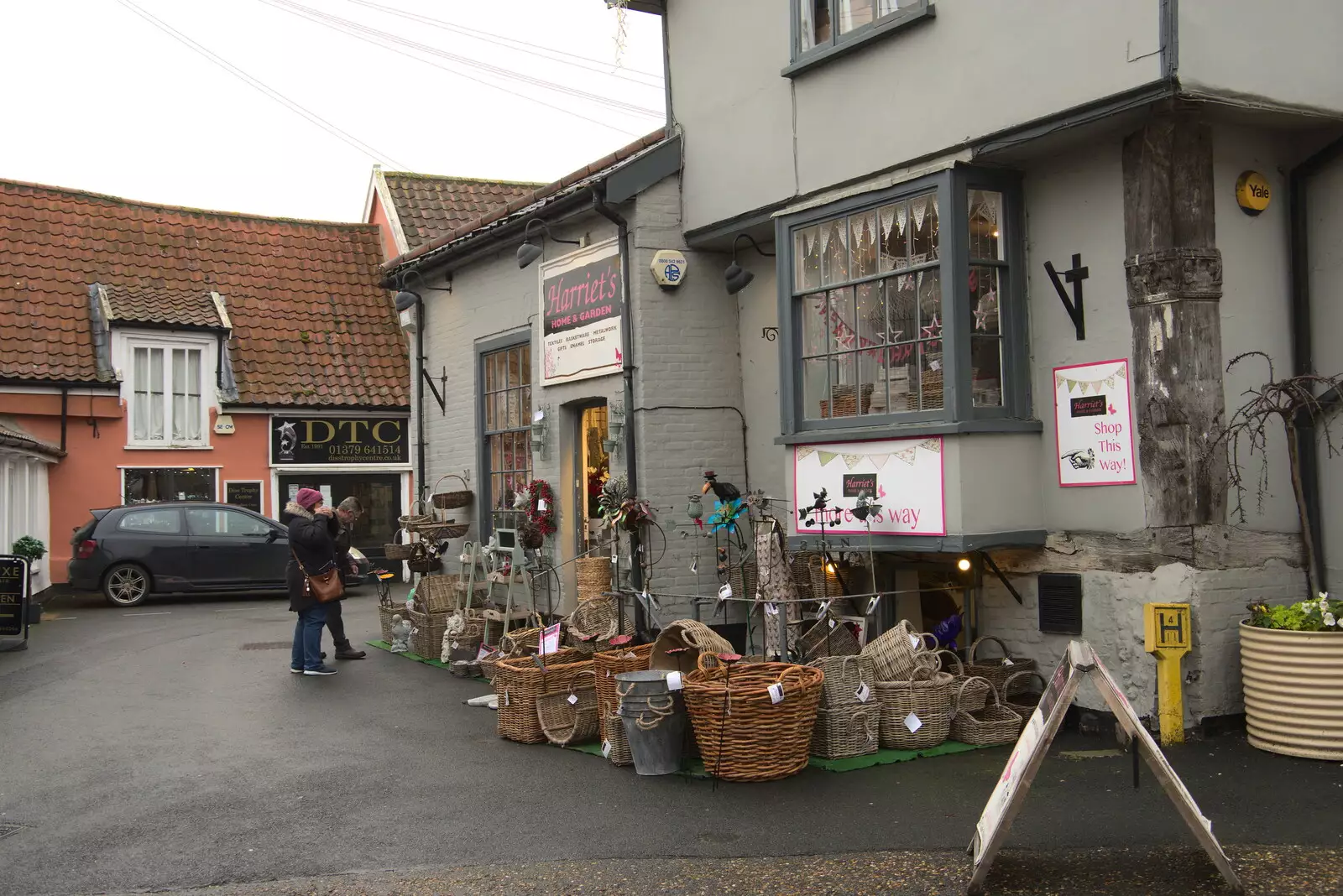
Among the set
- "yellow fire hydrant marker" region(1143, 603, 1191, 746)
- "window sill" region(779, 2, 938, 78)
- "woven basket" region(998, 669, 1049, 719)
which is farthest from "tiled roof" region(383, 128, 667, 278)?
"yellow fire hydrant marker" region(1143, 603, 1191, 746)

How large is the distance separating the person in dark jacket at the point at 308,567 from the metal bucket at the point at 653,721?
492 cm

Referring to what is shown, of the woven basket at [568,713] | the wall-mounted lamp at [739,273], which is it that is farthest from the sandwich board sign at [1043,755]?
the wall-mounted lamp at [739,273]

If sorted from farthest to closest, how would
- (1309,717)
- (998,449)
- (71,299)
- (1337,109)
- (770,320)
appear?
(71,299) < (770,320) < (998,449) < (1337,109) < (1309,717)

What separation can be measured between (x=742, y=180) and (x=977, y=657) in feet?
13.8

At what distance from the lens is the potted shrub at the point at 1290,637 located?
273 inches

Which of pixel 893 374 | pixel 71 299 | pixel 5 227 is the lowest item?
pixel 893 374

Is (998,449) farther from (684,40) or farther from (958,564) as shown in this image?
(684,40)

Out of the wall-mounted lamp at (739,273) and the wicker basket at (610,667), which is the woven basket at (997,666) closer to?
the wicker basket at (610,667)

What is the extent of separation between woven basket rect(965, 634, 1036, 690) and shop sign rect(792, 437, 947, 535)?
1.00m

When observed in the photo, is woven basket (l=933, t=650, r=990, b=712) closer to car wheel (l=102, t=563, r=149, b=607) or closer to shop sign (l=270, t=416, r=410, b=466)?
car wheel (l=102, t=563, r=149, b=607)

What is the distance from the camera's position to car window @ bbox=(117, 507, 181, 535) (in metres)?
18.7

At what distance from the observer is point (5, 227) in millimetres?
21844

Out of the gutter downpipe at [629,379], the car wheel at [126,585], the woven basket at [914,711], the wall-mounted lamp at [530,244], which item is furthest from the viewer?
the car wheel at [126,585]

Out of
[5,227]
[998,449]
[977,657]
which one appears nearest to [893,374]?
[998,449]
